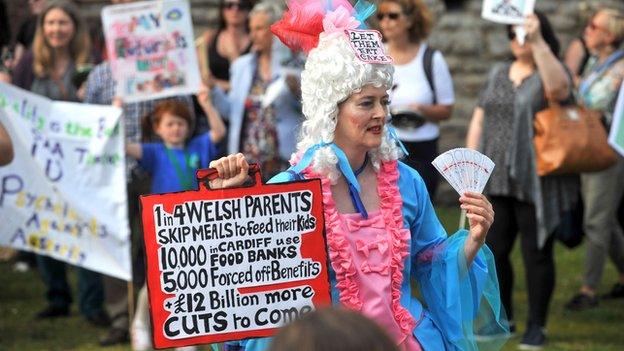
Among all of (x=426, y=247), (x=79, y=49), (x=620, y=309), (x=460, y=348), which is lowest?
(x=620, y=309)

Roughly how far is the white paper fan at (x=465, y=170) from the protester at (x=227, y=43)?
5.51 metres

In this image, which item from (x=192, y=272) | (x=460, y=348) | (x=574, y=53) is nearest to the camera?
(x=192, y=272)

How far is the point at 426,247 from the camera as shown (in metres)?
5.02

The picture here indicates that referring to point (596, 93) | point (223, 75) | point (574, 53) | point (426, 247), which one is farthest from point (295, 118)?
point (426, 247)

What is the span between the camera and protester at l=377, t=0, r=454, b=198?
8.66m

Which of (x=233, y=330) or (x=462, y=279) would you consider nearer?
(x=233, y=330)

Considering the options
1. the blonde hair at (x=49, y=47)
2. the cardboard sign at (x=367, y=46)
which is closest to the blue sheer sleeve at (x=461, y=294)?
the cardboard sign at (x=367, y=46)

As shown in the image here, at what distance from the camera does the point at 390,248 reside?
191 inches

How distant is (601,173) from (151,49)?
303 cm

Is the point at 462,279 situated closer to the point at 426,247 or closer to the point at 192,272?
the point at 426,247

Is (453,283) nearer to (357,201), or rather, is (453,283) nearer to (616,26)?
(357,201)

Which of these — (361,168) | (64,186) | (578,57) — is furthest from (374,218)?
(578,57)

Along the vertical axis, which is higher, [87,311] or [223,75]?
[223,75]

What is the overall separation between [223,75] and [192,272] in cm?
578
